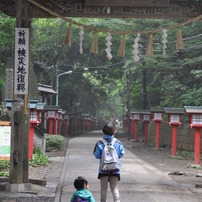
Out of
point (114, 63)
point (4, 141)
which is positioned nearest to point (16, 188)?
point (4, 141)

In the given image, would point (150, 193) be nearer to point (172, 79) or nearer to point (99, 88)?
point (172, 79)

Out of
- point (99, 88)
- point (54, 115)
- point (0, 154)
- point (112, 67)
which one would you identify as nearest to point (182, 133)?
point (54, 115)

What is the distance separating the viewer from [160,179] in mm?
13484

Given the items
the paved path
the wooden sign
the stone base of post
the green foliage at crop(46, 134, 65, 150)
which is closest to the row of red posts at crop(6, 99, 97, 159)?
the green foliage at crop(46, 134, 65, 150)

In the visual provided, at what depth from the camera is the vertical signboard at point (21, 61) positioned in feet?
34.4

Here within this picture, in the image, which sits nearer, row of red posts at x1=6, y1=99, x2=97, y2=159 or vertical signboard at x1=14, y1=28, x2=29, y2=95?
vertical signboard at x1=14, y1=28, x2=29, y2=95

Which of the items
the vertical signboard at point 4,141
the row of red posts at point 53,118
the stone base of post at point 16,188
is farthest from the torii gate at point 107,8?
the row of red posts at point 53,118

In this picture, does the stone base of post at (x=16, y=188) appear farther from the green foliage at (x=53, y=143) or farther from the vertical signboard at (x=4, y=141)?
the green foliage at (x=53, y=143)

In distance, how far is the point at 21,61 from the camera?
10555 millimetres

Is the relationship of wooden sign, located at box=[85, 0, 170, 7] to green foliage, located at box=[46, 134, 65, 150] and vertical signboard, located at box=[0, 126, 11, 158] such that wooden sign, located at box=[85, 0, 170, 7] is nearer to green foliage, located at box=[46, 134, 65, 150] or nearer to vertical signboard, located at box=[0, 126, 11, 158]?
vertical signboard, located at box=[0, 126, 11, 158]

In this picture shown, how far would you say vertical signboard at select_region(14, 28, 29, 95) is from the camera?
1048cm

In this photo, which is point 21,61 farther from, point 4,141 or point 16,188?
point 4,141

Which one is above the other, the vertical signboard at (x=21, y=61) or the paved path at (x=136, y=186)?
the vertical signboard at (x=21, y=61)

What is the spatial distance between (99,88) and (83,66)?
826cm
